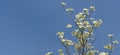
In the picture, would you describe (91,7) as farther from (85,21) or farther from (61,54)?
(61,54)

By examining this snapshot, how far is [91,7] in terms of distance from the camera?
80.3 ft

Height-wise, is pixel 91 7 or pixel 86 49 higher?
pixel 91 7

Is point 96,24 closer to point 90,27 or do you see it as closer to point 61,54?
point 90,27

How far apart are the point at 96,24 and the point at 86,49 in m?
1.19

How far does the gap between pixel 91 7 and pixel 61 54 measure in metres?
2.29

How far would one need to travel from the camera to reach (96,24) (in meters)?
24.1

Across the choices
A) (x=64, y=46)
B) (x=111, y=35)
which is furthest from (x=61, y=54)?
(x=111, y=35)

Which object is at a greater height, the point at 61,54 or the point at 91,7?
the point at 91,7

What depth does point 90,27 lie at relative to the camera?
2403 centimetres

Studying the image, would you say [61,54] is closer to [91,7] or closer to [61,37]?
[61,37]

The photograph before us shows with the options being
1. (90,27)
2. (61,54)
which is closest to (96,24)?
(90,27)

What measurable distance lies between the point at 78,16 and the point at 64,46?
4.84 feet

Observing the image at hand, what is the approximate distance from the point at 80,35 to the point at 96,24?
34.7 inches

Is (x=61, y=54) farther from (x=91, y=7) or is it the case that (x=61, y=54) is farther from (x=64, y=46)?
(x=91, y=7)
